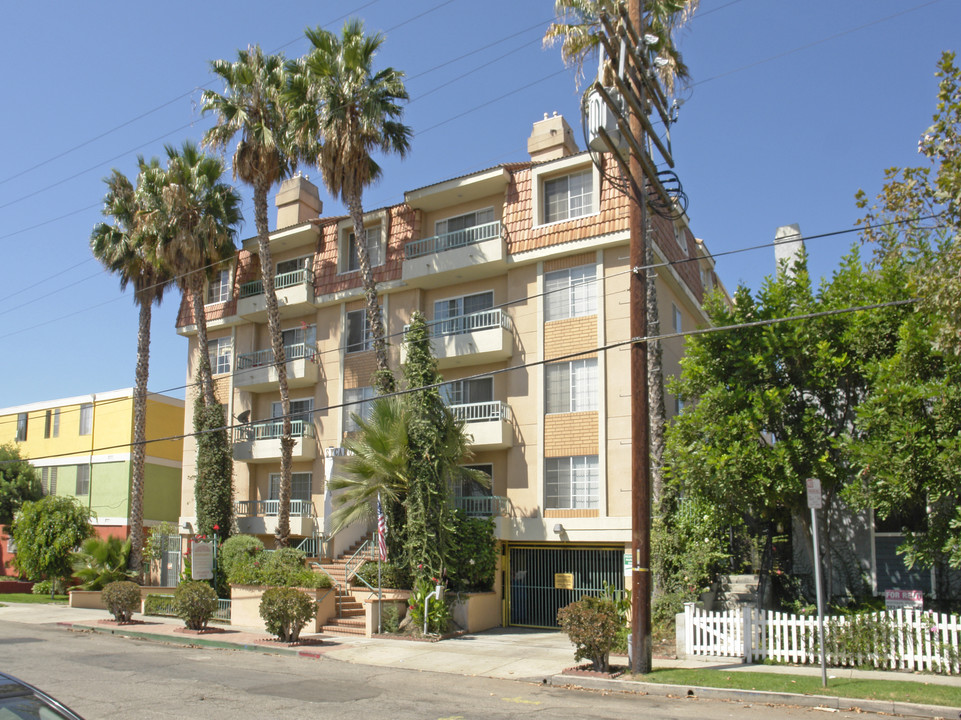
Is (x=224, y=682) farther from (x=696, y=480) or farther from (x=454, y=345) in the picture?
(x=454, y=345)

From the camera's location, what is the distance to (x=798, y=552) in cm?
1936

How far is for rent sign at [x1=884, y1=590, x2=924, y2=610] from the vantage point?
15.5 meters

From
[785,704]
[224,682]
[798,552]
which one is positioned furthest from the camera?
[798,552]

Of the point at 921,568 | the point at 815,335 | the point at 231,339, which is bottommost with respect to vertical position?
the point at 921,568

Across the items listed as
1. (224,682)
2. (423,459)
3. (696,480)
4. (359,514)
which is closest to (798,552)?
(696,480)

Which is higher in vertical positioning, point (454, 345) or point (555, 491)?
point (454, 345)

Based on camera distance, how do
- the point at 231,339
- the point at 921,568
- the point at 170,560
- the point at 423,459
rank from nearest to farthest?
the point at 921,568, the point at 423,459, the point at 170,560, the point at 231,339

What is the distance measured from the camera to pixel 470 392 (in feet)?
87.4

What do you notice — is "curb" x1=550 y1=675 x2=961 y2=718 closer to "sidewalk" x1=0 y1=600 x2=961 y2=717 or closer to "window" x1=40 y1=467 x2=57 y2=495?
"sidewalk" x1=0 y1=600 x2=961 y2=717

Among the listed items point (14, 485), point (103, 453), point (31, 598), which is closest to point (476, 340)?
point (31, 598)

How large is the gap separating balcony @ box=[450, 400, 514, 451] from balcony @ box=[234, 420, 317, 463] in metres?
6.77

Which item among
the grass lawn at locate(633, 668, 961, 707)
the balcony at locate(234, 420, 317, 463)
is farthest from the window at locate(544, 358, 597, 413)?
the grass lawn at locate(633, 668, 961, 707)

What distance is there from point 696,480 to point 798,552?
4.92 meters

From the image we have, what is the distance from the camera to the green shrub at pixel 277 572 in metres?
22.1
